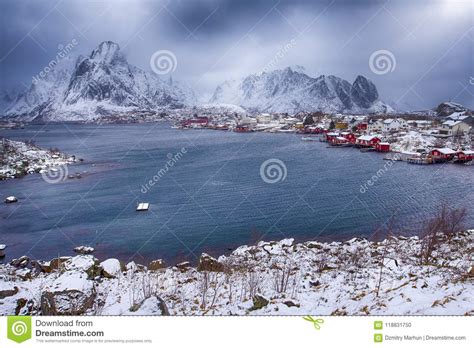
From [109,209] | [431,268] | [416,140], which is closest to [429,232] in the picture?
[431,268]

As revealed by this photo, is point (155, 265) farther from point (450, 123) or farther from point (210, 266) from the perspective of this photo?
point (450, 123)

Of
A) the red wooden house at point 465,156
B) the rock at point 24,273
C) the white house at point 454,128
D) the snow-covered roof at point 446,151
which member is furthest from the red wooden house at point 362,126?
the rock at point 24,273

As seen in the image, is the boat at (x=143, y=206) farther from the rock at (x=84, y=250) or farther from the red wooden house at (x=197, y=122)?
the red wooden house at (x=197, y=122)

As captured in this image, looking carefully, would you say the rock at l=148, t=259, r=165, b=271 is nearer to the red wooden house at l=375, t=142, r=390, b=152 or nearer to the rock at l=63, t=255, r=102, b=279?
the rock at l=63, t=255, r=102, b=279

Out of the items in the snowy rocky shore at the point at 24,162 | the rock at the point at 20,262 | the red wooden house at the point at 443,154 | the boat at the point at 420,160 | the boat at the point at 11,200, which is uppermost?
the red wooden house at the point at 443,154
